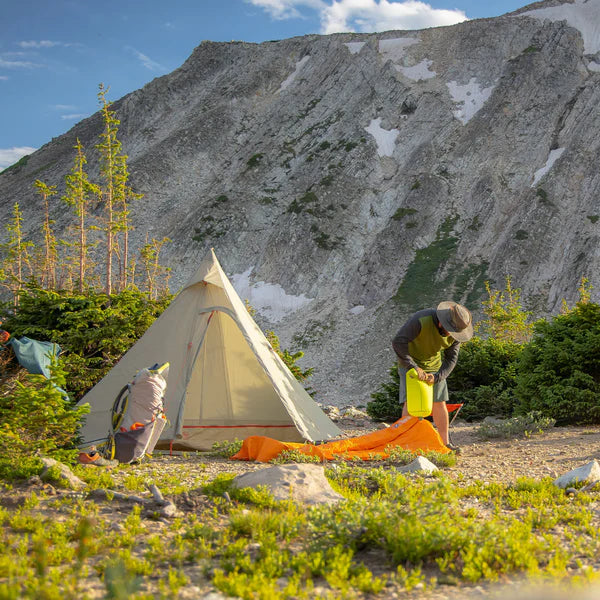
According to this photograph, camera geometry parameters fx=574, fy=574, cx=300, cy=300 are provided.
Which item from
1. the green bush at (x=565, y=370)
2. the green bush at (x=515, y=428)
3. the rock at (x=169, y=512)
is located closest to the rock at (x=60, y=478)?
the rock at (x=169, y=512)

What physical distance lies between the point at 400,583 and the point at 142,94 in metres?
72.6

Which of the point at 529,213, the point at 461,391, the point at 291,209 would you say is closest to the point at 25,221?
the point at 291,209

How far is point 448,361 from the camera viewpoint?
8125 mm

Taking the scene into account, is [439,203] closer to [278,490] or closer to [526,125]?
[526,125]

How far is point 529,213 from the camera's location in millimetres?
46156

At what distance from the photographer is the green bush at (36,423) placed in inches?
224

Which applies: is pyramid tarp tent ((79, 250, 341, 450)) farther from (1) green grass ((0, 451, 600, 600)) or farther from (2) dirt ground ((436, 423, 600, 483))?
(1) green grass ((0, 451, 600, 600))

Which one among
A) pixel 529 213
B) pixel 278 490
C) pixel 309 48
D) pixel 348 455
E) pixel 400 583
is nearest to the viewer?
pixel 400 583

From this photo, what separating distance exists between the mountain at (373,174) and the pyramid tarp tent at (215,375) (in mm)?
25831

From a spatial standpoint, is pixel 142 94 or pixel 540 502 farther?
pixel 142 94

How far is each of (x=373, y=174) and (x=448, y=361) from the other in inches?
1891

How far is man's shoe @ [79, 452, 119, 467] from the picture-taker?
6602 millimetres

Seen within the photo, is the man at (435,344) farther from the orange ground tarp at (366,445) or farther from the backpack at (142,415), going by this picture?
the backpack at (142,415)

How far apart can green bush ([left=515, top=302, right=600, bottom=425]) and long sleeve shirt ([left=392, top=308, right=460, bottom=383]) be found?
2994 millimetres
